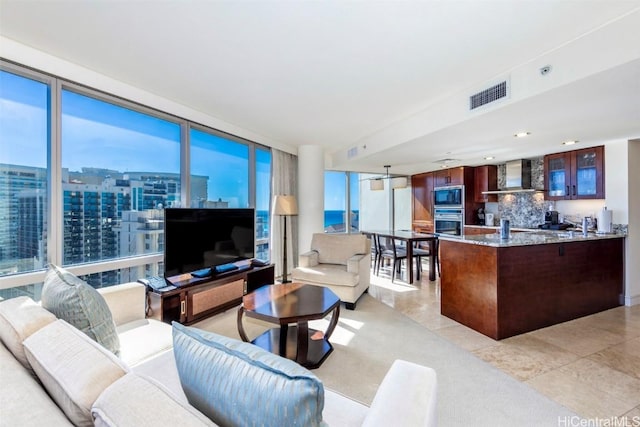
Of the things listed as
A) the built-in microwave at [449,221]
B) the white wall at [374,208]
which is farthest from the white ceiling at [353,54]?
the white wall at [374,208]

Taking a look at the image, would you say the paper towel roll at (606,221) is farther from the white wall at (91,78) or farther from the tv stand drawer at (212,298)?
the white wall at (91,78)

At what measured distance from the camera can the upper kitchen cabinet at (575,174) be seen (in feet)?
14.0

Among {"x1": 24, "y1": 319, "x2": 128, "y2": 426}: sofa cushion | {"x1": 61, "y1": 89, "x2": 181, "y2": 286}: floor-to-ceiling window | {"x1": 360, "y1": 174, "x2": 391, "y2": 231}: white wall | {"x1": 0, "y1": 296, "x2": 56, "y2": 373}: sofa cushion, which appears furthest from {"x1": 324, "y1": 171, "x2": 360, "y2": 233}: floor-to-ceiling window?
{"x1": 24, "y1": 319, "x2": 128, "y2": 426}: sofa cushion

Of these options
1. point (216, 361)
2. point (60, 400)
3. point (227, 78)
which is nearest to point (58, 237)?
point (227, 78)

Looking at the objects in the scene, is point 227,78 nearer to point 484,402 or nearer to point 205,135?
point 205,135

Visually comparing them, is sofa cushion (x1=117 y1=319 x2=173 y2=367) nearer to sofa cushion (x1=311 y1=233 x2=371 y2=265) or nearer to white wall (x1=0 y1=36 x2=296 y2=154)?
white wall (x1=0 y1=36 x2=296 y2=154)

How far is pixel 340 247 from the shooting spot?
14.4 feet

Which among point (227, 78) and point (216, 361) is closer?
point (216, 361)

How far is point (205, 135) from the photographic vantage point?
405 centimetres

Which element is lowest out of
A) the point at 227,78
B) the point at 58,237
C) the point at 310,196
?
the point at 58,237

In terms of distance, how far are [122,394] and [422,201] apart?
7.28 meters

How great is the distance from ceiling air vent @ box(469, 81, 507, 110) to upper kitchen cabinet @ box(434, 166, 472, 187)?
12.5ft

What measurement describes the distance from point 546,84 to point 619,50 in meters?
0.43

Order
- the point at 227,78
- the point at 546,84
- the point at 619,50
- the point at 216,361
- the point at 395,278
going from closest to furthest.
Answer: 1. the point at 216,361
2. the point at 619,50
3. the point at 546,84
4. the point at 227,78
5. the point at 395,278
